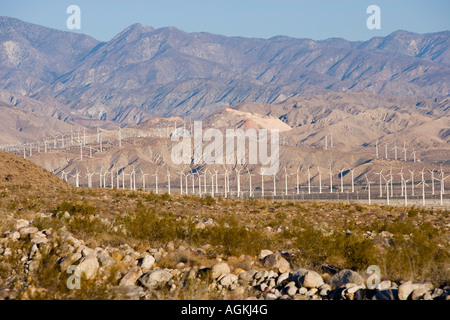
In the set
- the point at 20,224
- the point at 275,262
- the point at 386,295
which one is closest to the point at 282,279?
the point at 275,262

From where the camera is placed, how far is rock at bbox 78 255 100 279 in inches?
602

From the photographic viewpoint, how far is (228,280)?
15.9 meters

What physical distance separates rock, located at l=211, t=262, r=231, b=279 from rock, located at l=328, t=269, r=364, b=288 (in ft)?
8.79

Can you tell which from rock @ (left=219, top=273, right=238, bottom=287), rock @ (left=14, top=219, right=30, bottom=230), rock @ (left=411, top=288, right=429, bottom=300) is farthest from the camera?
rock @ (left=14, top=219, right=30, bottom=230)

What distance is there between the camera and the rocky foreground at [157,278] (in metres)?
14.3

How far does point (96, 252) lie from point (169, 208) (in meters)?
15.7

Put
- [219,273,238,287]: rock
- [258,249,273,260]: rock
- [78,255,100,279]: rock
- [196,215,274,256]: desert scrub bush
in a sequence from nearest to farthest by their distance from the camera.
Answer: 1. [78,255,100,279]: rock
2. [219,273,238,287]: rock
3. [258,249,273,260]: rock
4. [196,215,274,256]: desert scrub bush

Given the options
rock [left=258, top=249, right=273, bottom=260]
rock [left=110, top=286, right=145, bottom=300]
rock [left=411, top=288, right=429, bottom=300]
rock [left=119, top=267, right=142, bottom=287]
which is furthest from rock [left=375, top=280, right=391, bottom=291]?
rock [left=119, top=267, right=142, bottom=287]

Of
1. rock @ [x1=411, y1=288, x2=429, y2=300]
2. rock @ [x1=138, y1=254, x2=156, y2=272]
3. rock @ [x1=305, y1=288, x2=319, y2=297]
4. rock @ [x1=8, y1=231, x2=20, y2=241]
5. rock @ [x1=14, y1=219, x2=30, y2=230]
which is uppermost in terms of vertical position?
rock @ [x1=14, y1=219, x2=30, y2=230]

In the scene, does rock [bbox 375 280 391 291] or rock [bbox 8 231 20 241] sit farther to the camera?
rock [bbox 8 231 20 241]

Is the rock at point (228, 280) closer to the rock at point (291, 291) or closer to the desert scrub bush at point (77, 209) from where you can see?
the rock at point (291, 291)

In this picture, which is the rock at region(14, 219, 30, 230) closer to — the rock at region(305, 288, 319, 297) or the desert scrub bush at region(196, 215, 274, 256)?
the desert scrub bush at region(196, 215, 274, 256)

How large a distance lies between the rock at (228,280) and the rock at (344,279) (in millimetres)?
2374

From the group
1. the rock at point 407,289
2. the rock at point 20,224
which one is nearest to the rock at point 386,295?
the rock at point 407,289
